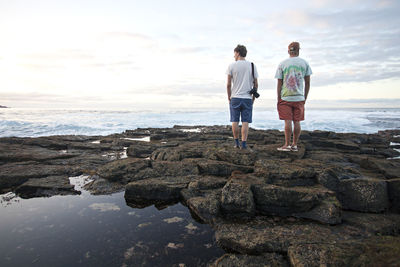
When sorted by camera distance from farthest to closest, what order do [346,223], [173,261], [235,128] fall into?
[235,128]
[346,223]
[173,261]

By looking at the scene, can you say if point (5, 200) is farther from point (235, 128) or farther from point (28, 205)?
point (235, 128)

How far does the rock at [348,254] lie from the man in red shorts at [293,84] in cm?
344

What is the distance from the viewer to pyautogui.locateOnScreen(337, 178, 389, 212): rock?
3.46 m

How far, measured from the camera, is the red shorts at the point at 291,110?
17.2 ft

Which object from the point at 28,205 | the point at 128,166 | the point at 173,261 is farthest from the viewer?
the point at 128,166

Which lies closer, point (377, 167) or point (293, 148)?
point (377, 167)

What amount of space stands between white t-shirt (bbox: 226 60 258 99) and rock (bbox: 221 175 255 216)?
2.72 meters

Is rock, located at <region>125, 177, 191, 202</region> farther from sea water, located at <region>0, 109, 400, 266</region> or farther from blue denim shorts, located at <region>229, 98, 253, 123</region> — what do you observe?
blue denim shorts, located at <region>229, 98, 253, 123</region>

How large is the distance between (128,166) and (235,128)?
286cm

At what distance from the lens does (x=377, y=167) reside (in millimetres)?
5074

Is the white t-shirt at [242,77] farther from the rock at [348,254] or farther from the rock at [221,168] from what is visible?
the rock at [348,254]

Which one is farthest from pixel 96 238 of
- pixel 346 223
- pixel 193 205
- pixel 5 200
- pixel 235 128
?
pixel 235 128

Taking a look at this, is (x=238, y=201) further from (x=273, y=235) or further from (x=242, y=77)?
(x=242, y=77)

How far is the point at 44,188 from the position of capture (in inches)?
178
